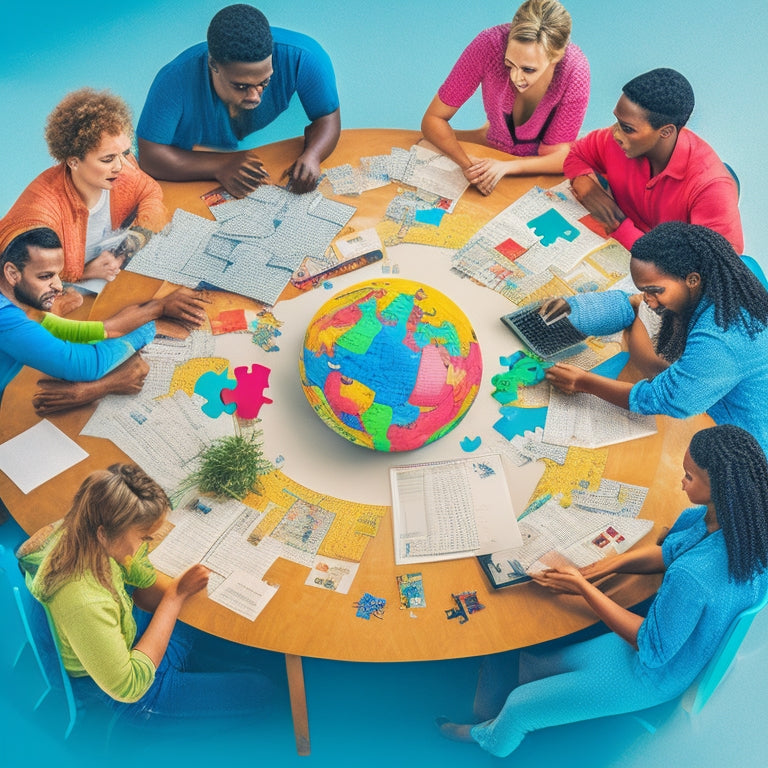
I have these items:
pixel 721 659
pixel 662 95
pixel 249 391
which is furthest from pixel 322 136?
pixel 721 659

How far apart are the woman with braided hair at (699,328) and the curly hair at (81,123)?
221 cm

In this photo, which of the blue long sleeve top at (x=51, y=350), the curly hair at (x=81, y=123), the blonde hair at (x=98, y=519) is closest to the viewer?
the blonde hair at (x=98, y=519)

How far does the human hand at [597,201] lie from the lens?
4215 millimetres

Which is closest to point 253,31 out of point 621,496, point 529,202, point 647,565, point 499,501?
point 529,202

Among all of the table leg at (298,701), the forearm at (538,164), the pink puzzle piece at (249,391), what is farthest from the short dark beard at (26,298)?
the forearm at (538,164)

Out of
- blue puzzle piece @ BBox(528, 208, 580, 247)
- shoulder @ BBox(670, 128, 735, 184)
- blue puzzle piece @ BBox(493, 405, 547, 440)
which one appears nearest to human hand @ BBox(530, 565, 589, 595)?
blue puzzle piece @ BBox(493, 405, 547, 440)

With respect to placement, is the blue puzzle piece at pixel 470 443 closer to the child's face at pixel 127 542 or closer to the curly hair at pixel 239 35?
the child's face at pixel 127 542

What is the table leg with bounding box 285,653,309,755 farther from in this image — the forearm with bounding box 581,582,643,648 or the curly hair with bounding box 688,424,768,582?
the curly hair with bounding box 688,424,768,582

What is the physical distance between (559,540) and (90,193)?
2554 millimetres

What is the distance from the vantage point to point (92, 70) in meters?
6.38

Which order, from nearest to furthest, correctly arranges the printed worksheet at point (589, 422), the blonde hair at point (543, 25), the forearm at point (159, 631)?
the forearm at point (159, 631) → the printed worksheet at point (589, 422) → the blonde hair at point (543, 25)

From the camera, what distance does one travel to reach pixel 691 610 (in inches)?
110

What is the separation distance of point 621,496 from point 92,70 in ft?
16.7

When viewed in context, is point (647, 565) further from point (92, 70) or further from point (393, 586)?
point (92, 70)
